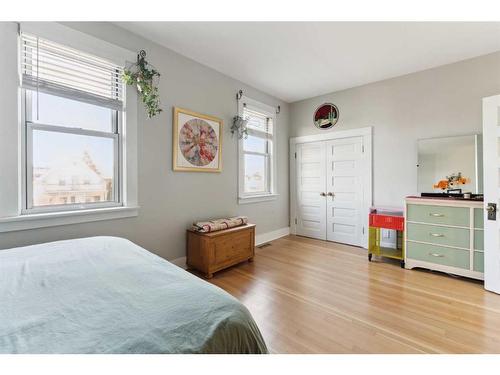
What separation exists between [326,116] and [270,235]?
2436mm

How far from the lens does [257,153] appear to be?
4059 mm

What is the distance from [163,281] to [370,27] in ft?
9.41

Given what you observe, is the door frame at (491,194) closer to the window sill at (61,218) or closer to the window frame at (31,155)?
the window sill at (61,218)

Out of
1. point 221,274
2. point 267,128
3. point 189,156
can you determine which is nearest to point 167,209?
point 189,156

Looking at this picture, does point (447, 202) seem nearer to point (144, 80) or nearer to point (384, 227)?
point (384, 227)

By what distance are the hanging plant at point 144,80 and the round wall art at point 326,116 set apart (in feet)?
9.70

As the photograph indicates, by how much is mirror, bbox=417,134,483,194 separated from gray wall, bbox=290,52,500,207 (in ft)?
0.34

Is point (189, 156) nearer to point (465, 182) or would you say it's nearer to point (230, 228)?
point (230, 228)

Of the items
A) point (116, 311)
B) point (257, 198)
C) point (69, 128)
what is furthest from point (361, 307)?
point (69, 128)

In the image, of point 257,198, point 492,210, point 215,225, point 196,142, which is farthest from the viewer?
point 257,198

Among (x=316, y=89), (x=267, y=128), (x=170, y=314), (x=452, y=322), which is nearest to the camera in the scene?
(x=170, y=314)

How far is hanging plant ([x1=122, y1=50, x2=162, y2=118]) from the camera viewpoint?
2285 mm

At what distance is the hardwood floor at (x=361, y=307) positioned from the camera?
159 centimetres

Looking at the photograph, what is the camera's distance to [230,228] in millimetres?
3018
